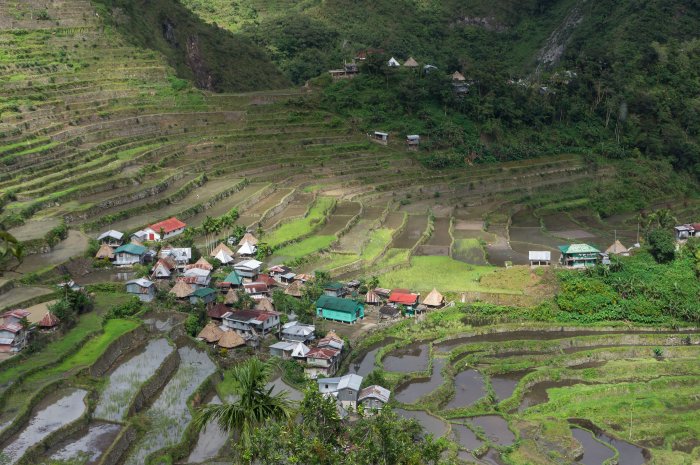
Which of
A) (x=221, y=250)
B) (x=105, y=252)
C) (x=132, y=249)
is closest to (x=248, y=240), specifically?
(x=221, y=250)

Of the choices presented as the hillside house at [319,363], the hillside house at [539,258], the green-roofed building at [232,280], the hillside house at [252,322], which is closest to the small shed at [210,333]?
the hillside house at [252,322]

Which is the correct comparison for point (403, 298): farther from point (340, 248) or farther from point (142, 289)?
point (142, 289)

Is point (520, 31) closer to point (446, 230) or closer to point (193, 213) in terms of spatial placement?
point (446, 230)

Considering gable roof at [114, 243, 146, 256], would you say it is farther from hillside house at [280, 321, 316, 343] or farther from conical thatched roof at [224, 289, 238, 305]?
hillside house at [280, 321, 316, 343]

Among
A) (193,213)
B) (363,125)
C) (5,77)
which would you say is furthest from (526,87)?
(5,77)

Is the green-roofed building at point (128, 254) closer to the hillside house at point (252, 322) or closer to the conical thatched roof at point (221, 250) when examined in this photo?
the conical thatched roof at point (221, 250)

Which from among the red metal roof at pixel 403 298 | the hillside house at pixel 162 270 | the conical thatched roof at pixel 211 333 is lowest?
the red metal roof at pixel 403 298
